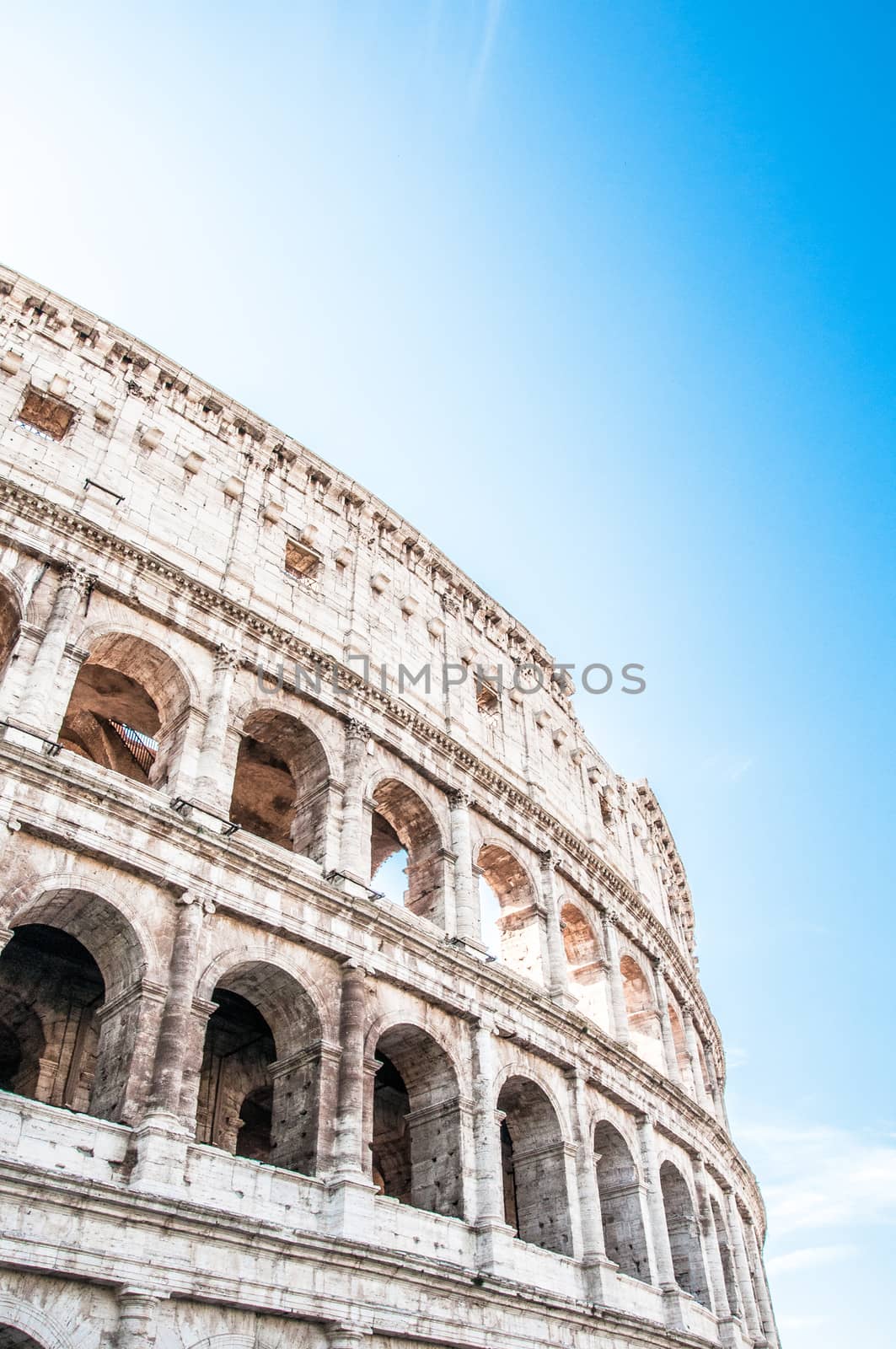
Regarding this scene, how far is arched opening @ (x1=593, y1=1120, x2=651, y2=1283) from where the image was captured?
16.5 m

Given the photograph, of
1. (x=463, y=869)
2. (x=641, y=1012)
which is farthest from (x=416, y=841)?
(x=641, y=1012)

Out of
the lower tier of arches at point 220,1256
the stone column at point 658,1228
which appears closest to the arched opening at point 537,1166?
the lower tier of arches at point 220,1256

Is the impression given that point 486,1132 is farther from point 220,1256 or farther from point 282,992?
point 220,1256

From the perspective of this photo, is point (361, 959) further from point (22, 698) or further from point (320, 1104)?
point (22, 698)

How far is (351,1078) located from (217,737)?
15.5 feet

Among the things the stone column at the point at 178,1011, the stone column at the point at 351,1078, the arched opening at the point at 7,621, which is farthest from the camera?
the arched opening at the point at 7,621

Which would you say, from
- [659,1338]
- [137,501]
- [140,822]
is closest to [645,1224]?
[659,1338]

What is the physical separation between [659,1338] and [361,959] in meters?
7.32

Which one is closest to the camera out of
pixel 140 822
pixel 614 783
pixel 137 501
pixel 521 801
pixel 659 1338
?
pixel 140 822

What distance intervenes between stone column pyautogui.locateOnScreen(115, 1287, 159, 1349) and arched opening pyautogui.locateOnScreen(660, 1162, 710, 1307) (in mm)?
11014

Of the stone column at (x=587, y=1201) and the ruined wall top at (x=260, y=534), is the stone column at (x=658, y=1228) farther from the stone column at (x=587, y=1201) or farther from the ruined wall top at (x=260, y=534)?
the ruined wall top at (x=260, y=534)

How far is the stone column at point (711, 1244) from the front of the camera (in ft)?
60.6

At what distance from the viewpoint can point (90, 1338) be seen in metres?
9.48

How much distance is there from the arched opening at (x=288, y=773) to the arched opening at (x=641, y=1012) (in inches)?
319
